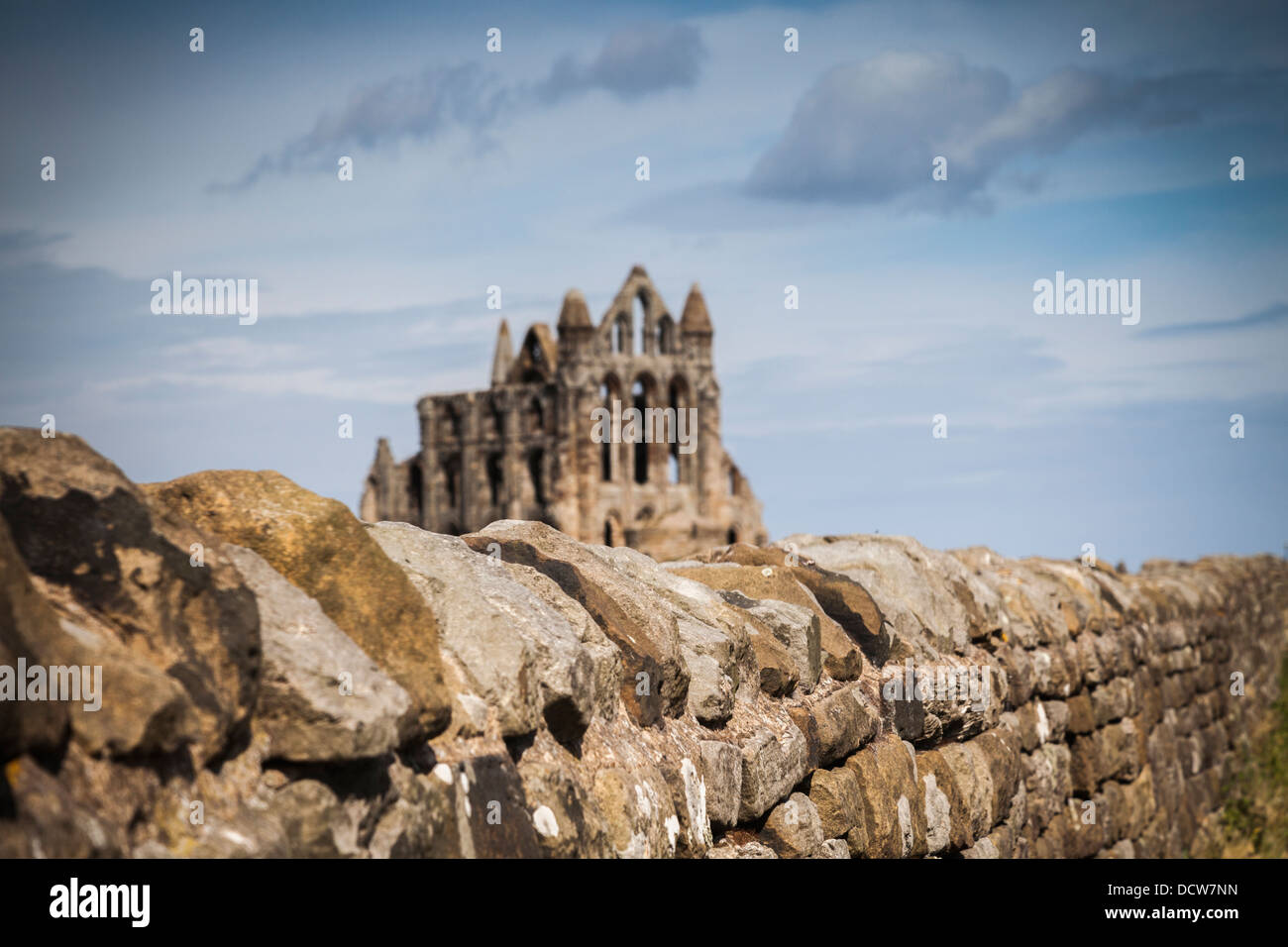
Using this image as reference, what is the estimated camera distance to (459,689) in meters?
3.60

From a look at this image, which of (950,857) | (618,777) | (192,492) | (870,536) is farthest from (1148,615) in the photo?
(192,492)

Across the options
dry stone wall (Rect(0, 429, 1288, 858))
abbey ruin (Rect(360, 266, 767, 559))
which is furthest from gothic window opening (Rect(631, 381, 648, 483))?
dry stone wall (Rect(0, 429, 1288, 858))

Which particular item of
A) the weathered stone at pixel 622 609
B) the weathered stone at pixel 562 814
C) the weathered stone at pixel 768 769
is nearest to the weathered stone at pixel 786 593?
the weathered stone at pixel 768 769

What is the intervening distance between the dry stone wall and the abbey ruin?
64155 millimetres

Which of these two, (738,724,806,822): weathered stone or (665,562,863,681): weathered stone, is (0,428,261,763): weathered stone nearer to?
(738,724,806,822): weathered stone

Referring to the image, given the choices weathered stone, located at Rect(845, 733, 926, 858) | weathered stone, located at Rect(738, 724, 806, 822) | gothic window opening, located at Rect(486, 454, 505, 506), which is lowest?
weathered stone, located at Rect(845, 733, 926, 858)

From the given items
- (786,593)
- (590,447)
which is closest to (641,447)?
(590,447)

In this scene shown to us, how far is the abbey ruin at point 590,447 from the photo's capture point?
73500 mm

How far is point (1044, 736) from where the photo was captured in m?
8.88

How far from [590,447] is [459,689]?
229ft

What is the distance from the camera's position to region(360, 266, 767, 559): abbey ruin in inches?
2894

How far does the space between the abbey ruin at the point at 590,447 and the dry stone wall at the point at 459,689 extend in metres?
64.2

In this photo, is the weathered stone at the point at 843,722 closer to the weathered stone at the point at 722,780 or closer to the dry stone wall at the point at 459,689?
the dry stone wall at the point at 459,689

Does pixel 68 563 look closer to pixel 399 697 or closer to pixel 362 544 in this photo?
pixel 399 697
